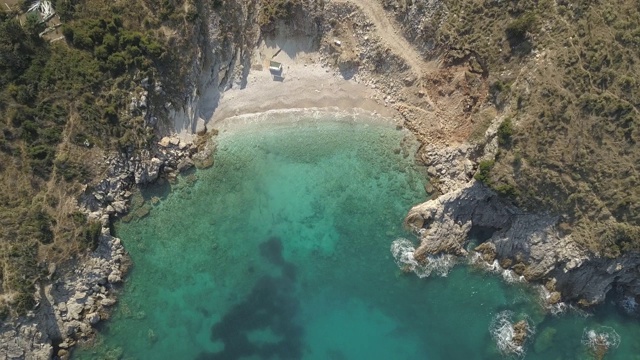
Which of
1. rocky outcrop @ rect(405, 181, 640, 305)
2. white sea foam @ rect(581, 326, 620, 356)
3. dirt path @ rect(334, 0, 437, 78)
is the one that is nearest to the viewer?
rocky outcrop @ rect(405, 181, 640, 305)

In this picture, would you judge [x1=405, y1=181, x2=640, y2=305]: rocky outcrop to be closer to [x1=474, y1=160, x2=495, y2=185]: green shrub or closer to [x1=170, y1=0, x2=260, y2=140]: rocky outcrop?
[x1=474, y1=160, x2=495, y2=185]: green shrub

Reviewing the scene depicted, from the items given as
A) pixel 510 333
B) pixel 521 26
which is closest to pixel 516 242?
pixel 510 333

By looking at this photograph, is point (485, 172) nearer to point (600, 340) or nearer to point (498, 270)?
point (498, 270)

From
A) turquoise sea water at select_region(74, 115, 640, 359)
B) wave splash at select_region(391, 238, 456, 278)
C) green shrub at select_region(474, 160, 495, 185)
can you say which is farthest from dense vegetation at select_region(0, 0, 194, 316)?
green shrub at select_region(474, 160, 495, 185)

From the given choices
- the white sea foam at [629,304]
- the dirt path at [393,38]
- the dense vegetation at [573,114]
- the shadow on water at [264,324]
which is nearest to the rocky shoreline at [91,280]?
the shadow on water at [264,324]

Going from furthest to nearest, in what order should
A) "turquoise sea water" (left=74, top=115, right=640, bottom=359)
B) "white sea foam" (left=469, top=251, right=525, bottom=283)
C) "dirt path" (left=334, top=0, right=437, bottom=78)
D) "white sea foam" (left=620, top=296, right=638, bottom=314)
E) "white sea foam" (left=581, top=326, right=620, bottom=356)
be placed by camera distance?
"dirt path" (left=334, top=0, right=437, bottom=78) < "white sea foam" (left=620, top=296, right=638, bottom=314) < "white sea foam" (left=469, top=251, right=525, bottom=283) < "white sea foam" (left=581, top=326, right=620, bottom=356) < "turquoise sea water" (left=74, top=115, right=640, bottom=359)

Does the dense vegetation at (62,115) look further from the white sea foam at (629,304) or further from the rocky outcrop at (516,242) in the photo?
the white sea foam at (629,304)
